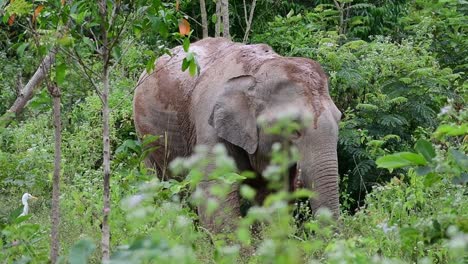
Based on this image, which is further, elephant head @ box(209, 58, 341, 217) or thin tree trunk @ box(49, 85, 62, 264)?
elephant head @ box(209, 58, 341, 217)

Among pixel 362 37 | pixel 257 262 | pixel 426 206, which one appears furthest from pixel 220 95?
pixel 362 37

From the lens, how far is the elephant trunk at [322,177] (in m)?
8.20

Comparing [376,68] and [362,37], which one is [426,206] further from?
[362,37]

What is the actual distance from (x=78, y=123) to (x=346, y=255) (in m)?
9.69

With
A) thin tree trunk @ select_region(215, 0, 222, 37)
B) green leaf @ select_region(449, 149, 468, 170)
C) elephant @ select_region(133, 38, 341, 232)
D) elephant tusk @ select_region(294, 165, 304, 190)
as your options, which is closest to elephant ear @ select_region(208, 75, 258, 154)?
elephant @ select_region(133, 38, 341, 232)

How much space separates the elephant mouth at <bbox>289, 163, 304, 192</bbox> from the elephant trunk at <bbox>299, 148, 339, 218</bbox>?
0.20 ft

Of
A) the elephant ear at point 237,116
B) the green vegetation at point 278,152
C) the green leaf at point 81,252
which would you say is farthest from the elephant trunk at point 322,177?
the green leaf at point 81,252

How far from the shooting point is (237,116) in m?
8.74

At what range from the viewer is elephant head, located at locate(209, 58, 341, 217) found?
832cm

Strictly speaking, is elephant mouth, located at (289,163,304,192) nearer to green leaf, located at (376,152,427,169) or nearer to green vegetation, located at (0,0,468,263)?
green vegetation, located at (0,0,468,263)

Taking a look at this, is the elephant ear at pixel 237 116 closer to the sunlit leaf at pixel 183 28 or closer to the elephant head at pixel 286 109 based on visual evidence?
the elephant head at pixel 286 109

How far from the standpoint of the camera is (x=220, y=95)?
8875 millimetres

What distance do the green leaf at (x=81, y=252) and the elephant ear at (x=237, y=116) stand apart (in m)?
5.22

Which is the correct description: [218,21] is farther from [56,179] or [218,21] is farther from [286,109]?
[56,179]
